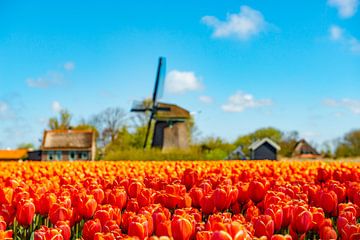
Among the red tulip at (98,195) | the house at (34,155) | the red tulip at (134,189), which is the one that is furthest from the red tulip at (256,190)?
the house at (34,155)

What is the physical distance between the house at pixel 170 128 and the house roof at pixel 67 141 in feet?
47.0

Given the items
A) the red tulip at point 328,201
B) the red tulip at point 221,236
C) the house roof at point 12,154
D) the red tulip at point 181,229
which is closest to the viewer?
the red tulip at point 221,236

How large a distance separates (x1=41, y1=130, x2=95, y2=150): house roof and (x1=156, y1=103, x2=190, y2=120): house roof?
46.8 ft

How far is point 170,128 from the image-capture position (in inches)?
1636

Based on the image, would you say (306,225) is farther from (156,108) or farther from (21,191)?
(156,108)

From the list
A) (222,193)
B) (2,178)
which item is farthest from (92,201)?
(2,178)

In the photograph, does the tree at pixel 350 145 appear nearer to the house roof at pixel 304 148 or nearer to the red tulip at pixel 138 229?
the house roof at pixel 304 148

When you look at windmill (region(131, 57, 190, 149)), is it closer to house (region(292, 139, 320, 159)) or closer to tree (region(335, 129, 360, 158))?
tree (region(335, 129, 360, 158))

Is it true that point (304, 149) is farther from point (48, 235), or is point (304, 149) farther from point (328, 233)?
point (48, 235)

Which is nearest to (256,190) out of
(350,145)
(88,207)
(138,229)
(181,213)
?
(88,207)

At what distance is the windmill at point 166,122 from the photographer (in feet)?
135

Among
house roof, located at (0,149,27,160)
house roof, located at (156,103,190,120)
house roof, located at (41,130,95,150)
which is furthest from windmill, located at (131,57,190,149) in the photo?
house roof, located at (0,149,27,160)

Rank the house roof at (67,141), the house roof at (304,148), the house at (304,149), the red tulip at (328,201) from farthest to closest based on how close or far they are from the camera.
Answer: the house roof at (304,148) < the house at (304,149) < the house roof at (67,141) < the red tulip at (328,201)

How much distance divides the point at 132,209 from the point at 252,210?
32.4 inches
